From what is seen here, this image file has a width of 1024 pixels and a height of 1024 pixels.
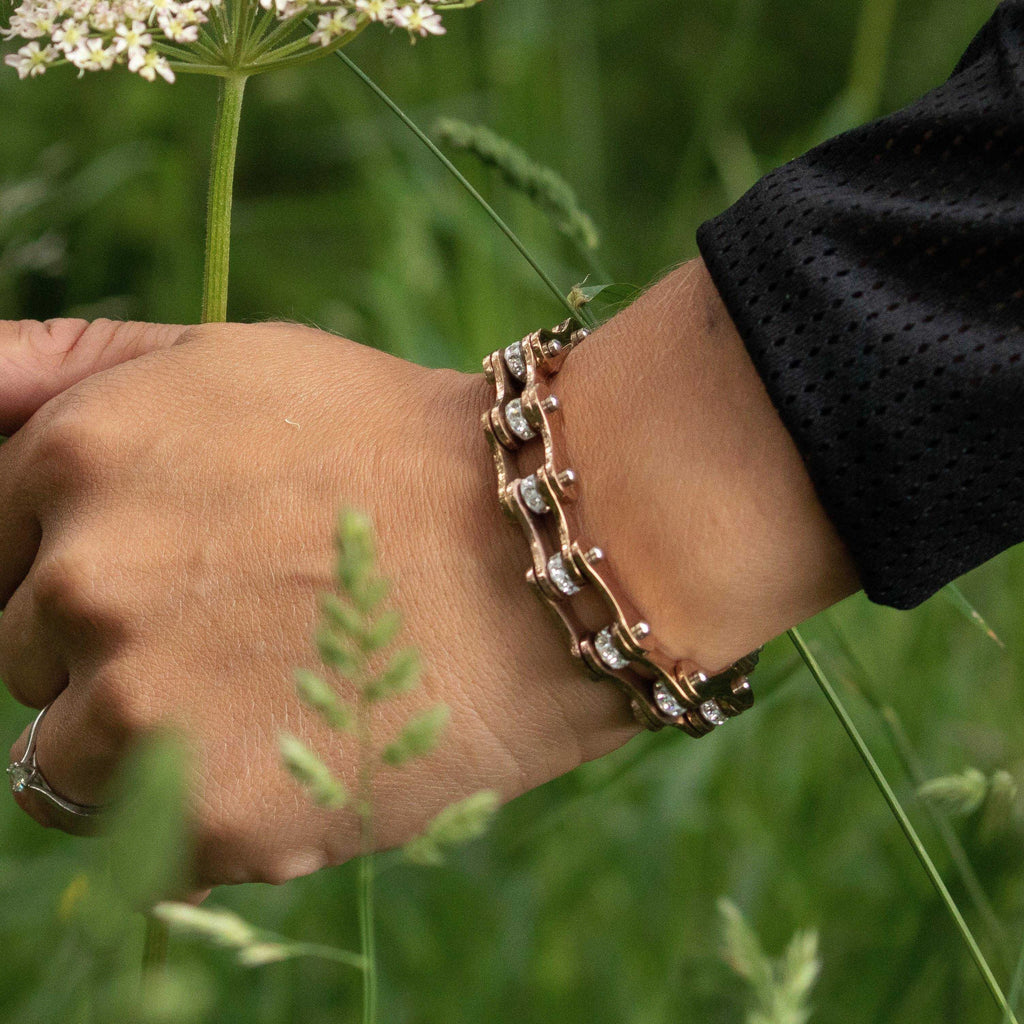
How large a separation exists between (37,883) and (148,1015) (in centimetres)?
88

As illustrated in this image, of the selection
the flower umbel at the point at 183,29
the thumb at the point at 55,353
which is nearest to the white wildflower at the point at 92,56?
the flower umbel at the point at 183,29

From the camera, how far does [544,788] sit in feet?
3.92

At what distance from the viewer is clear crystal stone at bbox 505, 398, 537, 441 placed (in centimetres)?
65

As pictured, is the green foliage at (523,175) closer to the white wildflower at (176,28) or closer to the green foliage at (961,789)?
the white wildflower at (176,28)

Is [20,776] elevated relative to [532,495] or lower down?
lower down

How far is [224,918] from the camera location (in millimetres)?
311

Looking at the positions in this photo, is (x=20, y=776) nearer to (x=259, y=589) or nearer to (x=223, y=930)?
(x=259, y=589)

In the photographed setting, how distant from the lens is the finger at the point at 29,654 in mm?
713

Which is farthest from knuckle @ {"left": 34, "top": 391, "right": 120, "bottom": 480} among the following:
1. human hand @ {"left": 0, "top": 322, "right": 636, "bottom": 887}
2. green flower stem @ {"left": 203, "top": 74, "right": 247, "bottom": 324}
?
green flower stem @ {"left": 203, "top": 74, "right": 247, "bottom": 324}

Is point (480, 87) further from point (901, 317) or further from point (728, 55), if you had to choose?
point (901, 317)

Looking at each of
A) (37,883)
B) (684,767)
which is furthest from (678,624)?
(37,883)

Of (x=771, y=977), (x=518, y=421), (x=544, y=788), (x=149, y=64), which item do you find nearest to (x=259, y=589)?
(x=518, y=421)

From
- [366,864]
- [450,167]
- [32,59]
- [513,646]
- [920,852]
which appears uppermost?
[32,59]

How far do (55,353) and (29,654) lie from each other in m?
0.21
